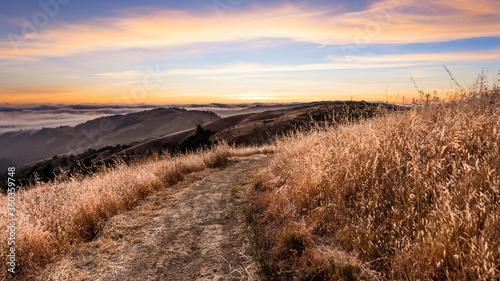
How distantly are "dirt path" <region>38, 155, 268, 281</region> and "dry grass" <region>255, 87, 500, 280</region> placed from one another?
615mm

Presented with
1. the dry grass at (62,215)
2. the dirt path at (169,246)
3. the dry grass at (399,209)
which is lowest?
the dirt path at (169,246)

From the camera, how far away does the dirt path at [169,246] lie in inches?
144

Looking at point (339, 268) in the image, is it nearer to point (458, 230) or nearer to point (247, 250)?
point (458, 230)

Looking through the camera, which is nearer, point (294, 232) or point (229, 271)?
point (229, 271)

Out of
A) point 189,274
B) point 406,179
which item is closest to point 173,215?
point 189,274

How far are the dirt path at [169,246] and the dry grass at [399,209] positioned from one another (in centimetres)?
61

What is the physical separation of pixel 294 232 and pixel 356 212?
0.92 m

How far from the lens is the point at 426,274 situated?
2.44 m

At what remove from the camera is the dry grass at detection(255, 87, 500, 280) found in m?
2.45

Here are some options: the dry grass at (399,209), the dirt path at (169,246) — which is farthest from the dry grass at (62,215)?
the dry grass at (399,209)

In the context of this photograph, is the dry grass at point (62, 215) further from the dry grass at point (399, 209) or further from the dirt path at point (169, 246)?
the dry grass at point (399, 209)

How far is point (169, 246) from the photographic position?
14.6 feet

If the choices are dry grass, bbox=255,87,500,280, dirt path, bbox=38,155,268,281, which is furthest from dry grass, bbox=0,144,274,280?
dry grass, bbox=255,87,500,280

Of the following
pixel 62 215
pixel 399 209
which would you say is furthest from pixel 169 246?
pixel 399 209
